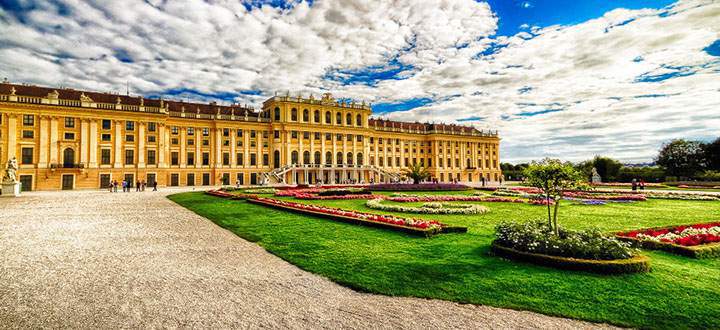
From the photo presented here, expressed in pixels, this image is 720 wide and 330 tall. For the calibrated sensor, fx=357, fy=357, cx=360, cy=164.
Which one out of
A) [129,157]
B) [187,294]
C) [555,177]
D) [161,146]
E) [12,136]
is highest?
[12,136]

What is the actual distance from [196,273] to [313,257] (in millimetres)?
2443

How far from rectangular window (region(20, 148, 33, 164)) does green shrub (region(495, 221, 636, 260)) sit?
53007 millimetres

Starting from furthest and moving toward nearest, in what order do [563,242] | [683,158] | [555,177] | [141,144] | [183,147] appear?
1. [683,158]
2. [183,147]
3. [141,144]
4. [555,177]
5. [563,242]

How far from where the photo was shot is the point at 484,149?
277 ft

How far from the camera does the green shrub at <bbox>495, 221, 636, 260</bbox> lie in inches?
270

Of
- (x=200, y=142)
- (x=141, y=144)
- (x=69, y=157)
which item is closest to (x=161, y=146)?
(x=141, y=144)

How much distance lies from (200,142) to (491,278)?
176 ft

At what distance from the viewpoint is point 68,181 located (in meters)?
42.9

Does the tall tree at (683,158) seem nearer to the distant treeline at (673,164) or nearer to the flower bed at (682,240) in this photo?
the distant treeline at (673,164)

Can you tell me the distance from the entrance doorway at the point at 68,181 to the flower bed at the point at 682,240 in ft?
175

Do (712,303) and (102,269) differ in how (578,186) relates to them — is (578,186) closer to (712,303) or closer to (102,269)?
(712,303)

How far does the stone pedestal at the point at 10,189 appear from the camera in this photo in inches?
1083

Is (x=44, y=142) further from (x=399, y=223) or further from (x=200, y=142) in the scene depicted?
(x=399, y=223)

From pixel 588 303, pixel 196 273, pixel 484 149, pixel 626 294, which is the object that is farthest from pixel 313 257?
pixel 484 149
